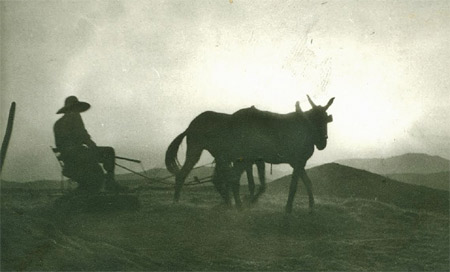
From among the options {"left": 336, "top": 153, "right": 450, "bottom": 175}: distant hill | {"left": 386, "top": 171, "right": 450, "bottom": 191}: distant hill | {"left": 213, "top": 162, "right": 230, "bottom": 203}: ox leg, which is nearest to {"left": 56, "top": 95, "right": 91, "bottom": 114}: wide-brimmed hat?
{"left": 213, "top": 162, "right": 230, "bottom": 203}: ox leg

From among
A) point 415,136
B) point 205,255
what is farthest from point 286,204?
point 415,136

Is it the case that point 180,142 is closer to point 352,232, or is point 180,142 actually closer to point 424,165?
point 352,232

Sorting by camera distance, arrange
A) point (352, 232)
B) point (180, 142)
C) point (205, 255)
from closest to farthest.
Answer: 1. point (205, 255)
2. point (352, 232)
3. point (180, 142)

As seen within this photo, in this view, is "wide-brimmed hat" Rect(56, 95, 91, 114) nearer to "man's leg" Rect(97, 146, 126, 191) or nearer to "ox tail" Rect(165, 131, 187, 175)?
"man's leg" Rect(97, 146, 126, 191)

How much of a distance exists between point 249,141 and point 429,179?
1951mm

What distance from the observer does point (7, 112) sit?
4.59 m

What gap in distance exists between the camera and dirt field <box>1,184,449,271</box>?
4094 mm

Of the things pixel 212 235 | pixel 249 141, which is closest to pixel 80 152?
pixel 212 235

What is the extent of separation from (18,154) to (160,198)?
55.9 inches

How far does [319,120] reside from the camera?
16.0 ft

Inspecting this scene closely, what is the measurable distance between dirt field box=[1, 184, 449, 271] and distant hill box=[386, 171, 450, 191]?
367mm

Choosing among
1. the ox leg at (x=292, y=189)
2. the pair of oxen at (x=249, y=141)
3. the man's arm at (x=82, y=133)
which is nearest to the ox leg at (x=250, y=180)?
the pair of oxen at (x=249, y=141)

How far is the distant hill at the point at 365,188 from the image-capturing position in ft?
16.0

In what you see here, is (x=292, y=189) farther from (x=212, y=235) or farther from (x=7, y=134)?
(x=7, y=134)
